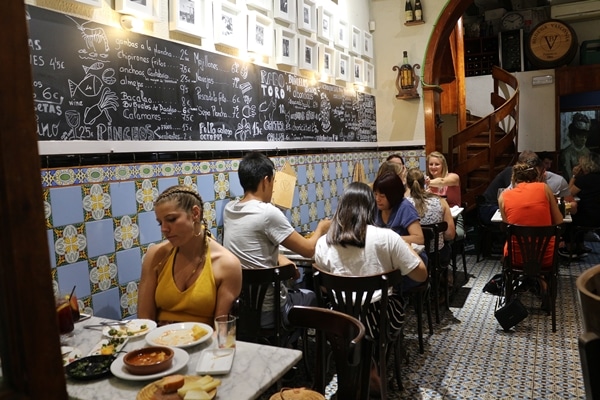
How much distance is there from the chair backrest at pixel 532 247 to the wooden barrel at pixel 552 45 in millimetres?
A: 7917

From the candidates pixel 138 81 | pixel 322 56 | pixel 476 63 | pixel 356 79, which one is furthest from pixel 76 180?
pixel 476 63

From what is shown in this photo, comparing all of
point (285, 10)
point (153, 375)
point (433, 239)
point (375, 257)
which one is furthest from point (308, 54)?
point (153, 375)

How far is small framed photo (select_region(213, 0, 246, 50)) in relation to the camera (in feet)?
12.8

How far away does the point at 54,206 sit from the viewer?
8.41 ft

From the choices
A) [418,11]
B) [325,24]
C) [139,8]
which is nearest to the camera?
[139,8]

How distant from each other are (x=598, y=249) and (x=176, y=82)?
7230mm

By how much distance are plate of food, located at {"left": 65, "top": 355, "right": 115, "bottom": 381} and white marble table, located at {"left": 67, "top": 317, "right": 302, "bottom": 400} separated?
20 mm

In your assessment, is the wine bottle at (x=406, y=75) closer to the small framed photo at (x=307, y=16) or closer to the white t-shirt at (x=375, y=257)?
the small framed photo at (x=307, y=16)

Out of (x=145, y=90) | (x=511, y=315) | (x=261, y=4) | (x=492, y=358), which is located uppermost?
(x=261, y=4)

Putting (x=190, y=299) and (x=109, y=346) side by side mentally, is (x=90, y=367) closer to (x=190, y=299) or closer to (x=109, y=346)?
(x=109, y=346)

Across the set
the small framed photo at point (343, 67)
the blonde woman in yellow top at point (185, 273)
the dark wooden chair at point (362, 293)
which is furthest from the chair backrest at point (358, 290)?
the small framed photo at point (343, 67)

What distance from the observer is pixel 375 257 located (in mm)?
3129

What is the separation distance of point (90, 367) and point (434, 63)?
20.9 ft

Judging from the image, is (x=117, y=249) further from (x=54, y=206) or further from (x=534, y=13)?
(x=534, y=13)
